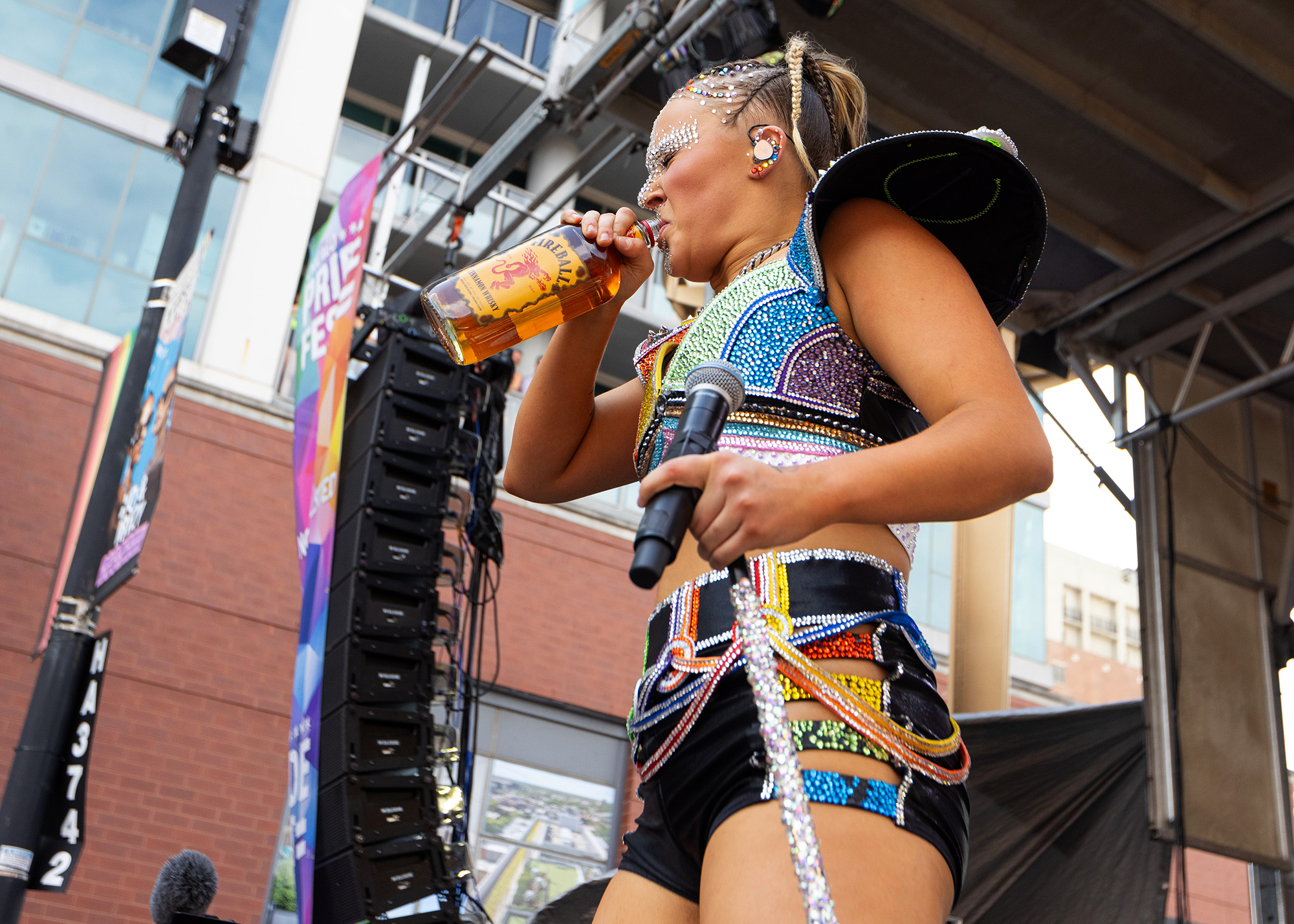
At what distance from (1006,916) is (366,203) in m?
4.44

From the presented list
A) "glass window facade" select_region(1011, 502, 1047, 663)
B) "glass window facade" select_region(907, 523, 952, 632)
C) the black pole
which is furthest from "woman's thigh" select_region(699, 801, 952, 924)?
A: "glass window facade" select_region(1011, 502, 1047, 663)

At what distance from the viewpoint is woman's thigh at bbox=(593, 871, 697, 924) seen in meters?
1.14

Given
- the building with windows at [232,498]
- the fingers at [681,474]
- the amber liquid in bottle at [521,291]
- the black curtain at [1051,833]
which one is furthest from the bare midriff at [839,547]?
the building with windows at [232,498]

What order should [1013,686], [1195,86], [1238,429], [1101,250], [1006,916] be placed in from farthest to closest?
[1013,686], [1238,429], [1101,250], [1195,86], [1006,916]

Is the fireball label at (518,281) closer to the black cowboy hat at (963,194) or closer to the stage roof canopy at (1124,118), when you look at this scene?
the black cowboy hat at (963,194)

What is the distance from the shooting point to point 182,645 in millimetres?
7898

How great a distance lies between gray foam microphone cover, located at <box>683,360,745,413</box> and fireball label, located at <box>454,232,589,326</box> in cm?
54

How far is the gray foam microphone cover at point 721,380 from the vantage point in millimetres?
893

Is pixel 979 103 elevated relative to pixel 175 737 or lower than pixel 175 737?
elevated

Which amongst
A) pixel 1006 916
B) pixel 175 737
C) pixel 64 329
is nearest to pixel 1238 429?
pixel 1006 916

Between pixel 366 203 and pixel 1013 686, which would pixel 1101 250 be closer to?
pixel 366 203

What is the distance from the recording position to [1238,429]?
714 cm

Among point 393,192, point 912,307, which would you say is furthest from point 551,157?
point 912,307

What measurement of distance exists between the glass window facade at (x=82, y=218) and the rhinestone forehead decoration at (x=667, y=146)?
8342 millimetres
